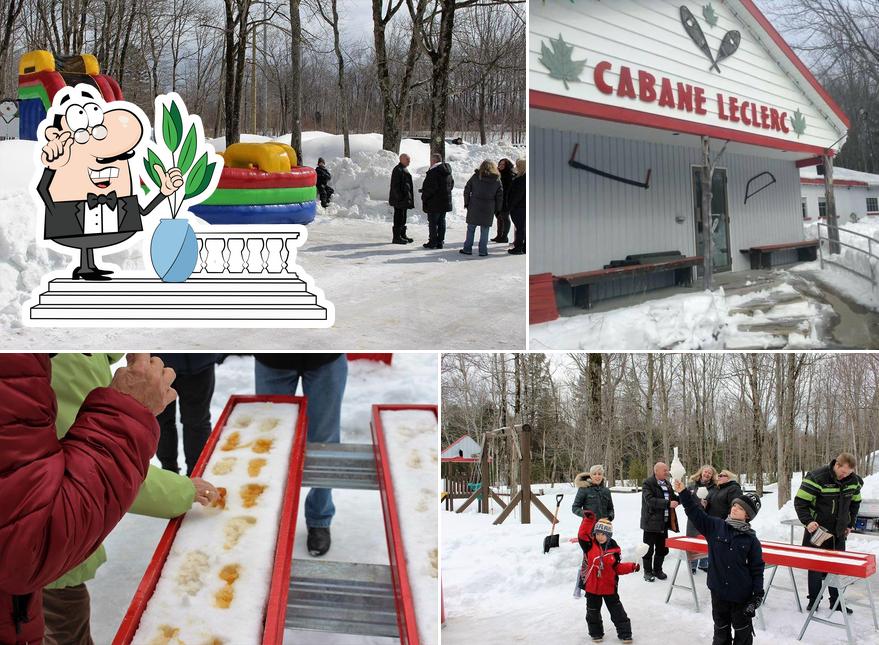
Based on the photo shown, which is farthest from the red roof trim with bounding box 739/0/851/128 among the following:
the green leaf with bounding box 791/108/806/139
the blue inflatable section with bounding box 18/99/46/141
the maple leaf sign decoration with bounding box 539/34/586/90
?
the blue inflatable section with bounding box 18/99/46/141

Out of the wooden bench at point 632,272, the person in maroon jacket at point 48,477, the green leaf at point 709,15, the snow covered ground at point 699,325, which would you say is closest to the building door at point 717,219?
the wooden bench at point 632,272

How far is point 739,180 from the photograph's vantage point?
6043 millimetres

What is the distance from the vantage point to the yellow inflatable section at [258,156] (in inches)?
130

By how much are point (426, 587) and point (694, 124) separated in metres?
3.17

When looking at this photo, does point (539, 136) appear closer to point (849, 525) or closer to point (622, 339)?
point (622, 339)

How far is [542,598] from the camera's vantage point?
443 centimetres

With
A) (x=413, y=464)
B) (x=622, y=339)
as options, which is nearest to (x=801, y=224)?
(x=622, y=339)

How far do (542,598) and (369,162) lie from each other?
2.68m

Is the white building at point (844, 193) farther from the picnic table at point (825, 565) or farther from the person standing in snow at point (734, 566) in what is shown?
the person standing in snow at point (734, 566)

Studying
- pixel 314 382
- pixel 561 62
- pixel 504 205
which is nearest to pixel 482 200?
pixel 504 205

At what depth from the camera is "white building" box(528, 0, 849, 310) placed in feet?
11.9

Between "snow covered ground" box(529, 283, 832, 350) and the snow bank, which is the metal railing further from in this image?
the snow bank

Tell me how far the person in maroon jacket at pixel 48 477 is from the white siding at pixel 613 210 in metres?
2.81

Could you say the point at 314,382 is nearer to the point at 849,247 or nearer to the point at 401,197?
the point at 401,197
